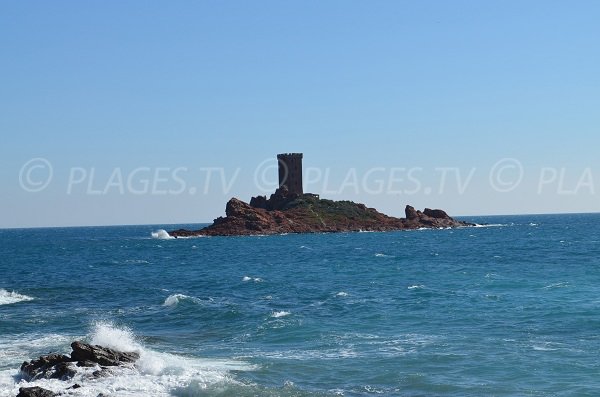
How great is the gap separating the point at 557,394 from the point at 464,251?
71.2 metres

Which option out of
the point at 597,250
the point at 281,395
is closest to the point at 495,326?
the point at 281,395

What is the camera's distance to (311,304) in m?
44.8

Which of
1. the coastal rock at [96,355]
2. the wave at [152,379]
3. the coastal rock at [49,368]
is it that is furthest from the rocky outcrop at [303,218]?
the coastal rock at [49,368]

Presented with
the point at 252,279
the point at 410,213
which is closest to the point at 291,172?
the point at 410,213

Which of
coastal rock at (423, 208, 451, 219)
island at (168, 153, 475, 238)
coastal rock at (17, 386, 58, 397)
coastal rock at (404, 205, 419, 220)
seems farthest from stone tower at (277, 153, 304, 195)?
coastal rock at (17, 386, 58, 397)

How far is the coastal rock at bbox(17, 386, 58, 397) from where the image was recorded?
2125 centimetres

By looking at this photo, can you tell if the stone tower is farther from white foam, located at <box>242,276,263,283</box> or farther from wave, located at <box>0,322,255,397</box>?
wave, located at <box>0,322,255,397</box>

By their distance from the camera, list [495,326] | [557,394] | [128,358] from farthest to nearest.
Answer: [495,326], [128,358], [557,394]

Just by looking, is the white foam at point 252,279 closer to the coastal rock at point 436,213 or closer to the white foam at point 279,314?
the white foam at point 279,314

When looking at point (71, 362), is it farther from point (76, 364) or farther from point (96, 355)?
point (96, 355)

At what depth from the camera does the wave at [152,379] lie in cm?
2342

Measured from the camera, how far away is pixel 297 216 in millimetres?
170500

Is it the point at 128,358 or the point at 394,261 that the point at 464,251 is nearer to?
the point at 394,261

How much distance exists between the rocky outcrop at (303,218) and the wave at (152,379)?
130 meters
